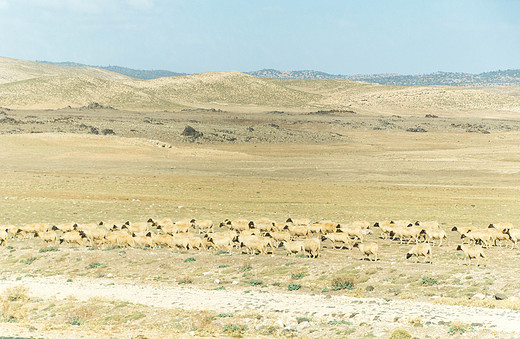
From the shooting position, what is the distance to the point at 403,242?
75.4ft

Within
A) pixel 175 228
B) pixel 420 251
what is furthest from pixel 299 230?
pixel 420 251

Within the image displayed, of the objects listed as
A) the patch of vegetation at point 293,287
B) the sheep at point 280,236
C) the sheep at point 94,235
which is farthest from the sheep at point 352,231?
the sheep at point 94,235

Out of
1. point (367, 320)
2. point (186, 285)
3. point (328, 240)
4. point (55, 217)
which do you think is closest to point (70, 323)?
point (186, 285)

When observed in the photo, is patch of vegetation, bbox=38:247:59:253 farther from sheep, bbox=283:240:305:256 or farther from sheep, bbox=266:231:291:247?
sheep, bbox=283:240:305:256

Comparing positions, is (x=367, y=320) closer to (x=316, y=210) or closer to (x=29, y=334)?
(x=29, y=334)

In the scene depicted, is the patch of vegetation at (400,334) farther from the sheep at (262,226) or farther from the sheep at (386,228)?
the sheep at (262,226)

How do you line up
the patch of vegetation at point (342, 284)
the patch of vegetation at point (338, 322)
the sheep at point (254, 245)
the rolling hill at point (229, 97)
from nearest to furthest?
the patch of vegetation at point (338, 322) → the patch of vegetation at point (342, 284) → the sheep at point (254, 245) → the rolling hill at point (229, 97)

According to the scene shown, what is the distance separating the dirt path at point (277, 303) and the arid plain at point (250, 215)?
0.07 metres

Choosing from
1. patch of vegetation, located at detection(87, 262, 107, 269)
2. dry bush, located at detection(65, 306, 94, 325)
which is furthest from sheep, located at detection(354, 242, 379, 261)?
dry bush, located at detection(65, 306, 94, 325)

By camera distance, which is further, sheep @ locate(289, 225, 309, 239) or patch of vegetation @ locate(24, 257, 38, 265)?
sheep @ locate(289, 225, 309, 239)

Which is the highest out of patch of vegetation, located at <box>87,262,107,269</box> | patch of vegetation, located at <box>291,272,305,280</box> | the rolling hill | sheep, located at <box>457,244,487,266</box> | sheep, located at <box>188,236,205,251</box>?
the rolling hill

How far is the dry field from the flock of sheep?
0.63m

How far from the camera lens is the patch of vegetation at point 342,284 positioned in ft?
51.8

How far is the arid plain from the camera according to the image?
13.0m
